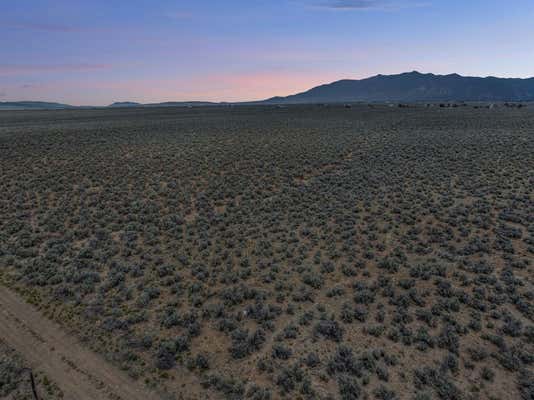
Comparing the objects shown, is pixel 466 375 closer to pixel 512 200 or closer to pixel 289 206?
pixel 289 206

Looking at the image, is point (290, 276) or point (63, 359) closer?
point (63, 359)

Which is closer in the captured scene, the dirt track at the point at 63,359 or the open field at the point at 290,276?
the dirt track at the point at 63,359

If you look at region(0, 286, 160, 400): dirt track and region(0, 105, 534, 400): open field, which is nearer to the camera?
region(0, 286, 160, 400): dirt track

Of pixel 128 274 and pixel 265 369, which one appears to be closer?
pixel 265 369

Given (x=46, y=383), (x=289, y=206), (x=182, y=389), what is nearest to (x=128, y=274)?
(x=46, y=383)
